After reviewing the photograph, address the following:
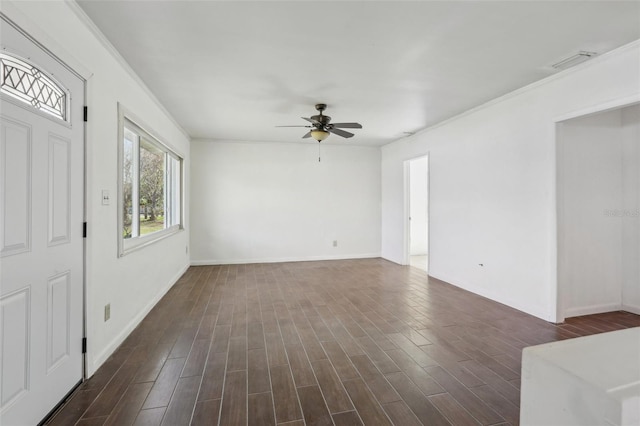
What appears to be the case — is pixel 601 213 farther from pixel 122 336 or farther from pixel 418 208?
pixel 122 336

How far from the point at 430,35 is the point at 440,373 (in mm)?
2559

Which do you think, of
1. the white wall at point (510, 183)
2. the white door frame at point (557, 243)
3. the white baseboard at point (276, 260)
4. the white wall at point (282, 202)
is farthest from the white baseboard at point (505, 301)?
the white wall at point (282, 202)

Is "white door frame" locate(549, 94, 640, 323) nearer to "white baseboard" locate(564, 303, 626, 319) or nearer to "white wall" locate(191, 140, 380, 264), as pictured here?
"white baseboard" locate(564, 303, 626, 319)

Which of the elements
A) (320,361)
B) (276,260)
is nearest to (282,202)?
(276,260)

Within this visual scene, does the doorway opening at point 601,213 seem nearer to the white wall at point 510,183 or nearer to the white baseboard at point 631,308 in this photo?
the white baseboard at point 631,308

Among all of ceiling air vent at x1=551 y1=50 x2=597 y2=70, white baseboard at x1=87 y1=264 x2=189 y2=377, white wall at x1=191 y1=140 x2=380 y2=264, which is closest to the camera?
white baseboard at x1=87 y1=264 x2=189 y2=377

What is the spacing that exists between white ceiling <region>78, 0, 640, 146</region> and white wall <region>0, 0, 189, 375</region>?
0.22m

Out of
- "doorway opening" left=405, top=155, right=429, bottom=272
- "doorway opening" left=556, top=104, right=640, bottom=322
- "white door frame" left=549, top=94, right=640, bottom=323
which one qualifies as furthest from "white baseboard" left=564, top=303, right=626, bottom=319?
"doorway opening" left=405, top=155, right=429, bottom=272

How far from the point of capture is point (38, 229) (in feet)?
5.50

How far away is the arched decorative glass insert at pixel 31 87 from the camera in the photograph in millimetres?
1472

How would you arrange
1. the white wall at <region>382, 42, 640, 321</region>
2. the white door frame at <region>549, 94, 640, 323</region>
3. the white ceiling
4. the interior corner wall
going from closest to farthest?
the white ceiling
the white wall at <region>382, 42, 640, 321</region>
the white door frame at <region>549, 94, 640, 323</region>
the interior corner wall

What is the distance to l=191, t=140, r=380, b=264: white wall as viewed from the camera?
6.26 metres

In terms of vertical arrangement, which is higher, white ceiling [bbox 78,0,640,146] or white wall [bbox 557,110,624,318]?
white ceiling [bbox 78,0,640,146]

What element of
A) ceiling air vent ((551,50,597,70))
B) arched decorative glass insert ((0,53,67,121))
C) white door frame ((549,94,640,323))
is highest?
ceiling air vent ((551,50,597,70))
